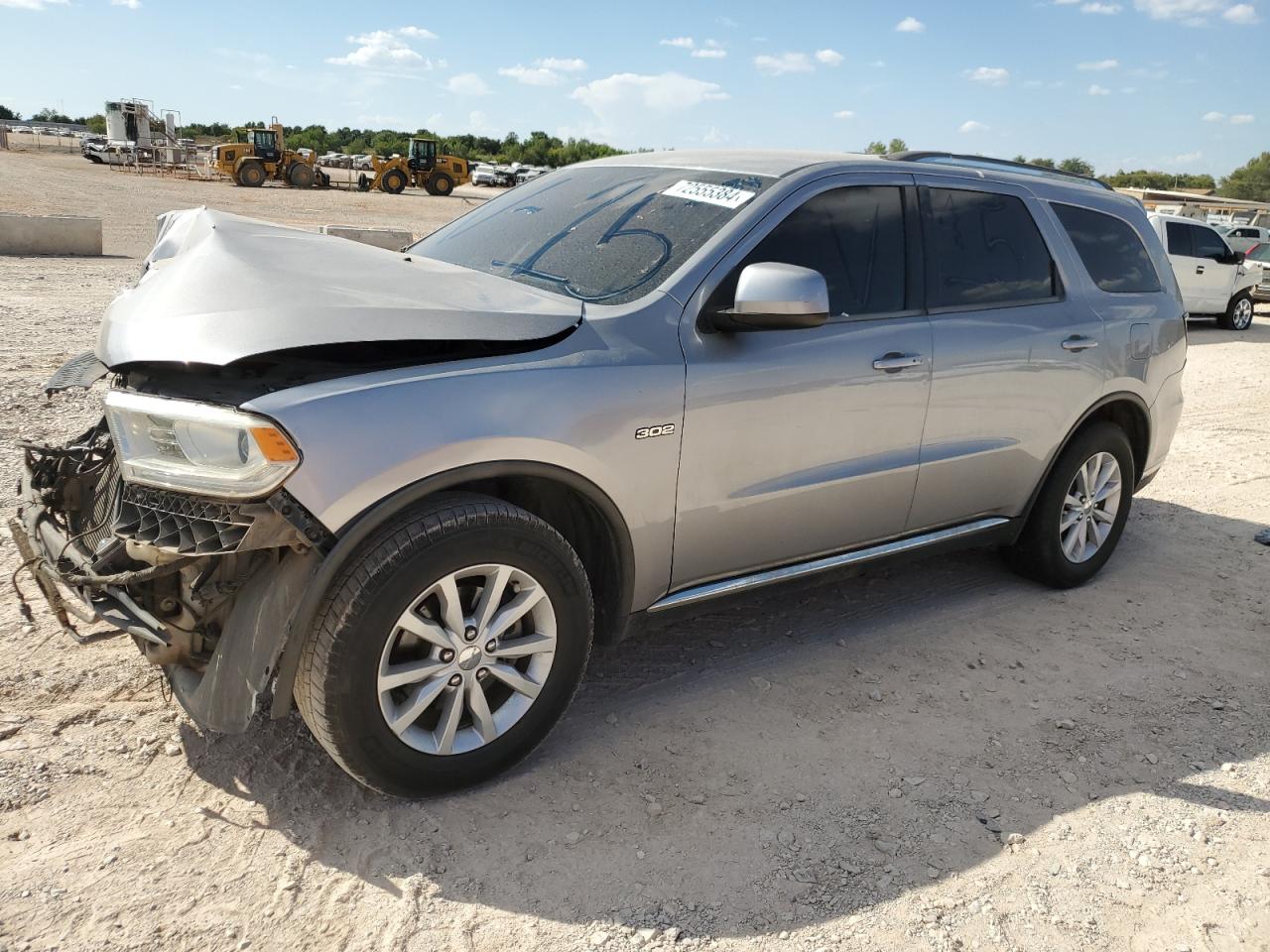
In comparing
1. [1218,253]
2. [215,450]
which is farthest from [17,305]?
[1218,253]

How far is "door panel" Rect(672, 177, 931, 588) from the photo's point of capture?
3316mm

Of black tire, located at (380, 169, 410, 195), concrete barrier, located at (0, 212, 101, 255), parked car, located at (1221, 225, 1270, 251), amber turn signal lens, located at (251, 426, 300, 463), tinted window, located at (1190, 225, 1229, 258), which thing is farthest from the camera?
black tire, located at (380, 169, 410, 195)

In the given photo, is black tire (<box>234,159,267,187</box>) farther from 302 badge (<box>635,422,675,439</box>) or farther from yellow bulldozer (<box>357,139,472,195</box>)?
302 badge (<box>635,422,675,439</box>)

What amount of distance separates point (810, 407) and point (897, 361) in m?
0.49

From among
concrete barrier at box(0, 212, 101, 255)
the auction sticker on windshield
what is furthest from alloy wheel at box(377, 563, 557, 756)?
concrete barrier at box(0, 212, 101, 255)

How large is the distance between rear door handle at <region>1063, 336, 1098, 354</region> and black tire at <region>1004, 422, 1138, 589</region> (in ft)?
1.42

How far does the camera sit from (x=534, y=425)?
2871 mm

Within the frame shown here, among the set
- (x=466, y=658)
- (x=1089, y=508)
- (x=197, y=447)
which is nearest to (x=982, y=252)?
(x=1089, y=508)

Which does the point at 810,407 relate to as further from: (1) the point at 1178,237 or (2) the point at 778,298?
(1) the point at 1178,237

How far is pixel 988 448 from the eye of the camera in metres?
4.26

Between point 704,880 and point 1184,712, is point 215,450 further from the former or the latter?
point 1184,712

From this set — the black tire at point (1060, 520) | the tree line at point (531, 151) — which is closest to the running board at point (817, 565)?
the black tire at point (1060, 520)

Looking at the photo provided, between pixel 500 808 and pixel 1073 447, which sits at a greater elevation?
pixel 1073 447

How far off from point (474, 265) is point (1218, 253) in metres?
15.8
